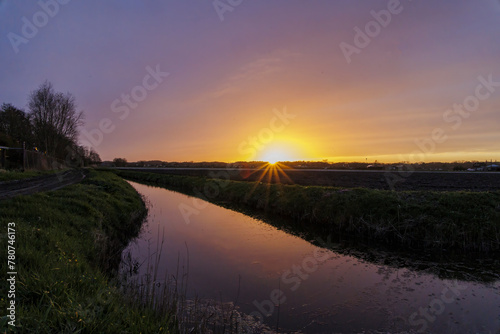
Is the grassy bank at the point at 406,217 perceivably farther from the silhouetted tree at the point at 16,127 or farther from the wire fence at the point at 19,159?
the silhouetted tree at the point at 16,127

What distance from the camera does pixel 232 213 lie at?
2266cm

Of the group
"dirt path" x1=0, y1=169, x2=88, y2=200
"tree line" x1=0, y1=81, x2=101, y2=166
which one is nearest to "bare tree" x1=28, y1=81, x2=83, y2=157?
"tree line" x1=0, y1=81, x2=101, y2=166

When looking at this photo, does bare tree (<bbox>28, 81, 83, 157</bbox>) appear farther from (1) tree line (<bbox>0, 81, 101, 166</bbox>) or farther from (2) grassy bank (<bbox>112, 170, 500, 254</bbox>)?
(2) grassy bank (<bbox>112, 170, 500, 254</bbox>)

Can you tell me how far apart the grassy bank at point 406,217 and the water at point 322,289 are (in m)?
3.88

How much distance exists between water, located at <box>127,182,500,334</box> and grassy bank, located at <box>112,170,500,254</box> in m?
3.88

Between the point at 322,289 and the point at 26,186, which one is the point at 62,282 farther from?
the point at 26,186

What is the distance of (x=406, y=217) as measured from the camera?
1460 centimetres

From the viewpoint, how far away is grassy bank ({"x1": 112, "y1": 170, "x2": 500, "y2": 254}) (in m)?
12.8

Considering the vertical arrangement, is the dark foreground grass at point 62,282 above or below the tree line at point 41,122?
below

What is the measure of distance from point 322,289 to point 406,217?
9019 mm

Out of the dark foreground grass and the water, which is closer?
the dark foreground grass

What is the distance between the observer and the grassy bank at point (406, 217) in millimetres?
12781

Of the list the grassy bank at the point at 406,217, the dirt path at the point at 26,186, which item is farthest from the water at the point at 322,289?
the dirt path at the point at 26,186

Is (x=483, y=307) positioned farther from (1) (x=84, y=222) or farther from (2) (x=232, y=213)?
(2) (x=232, y=213)
